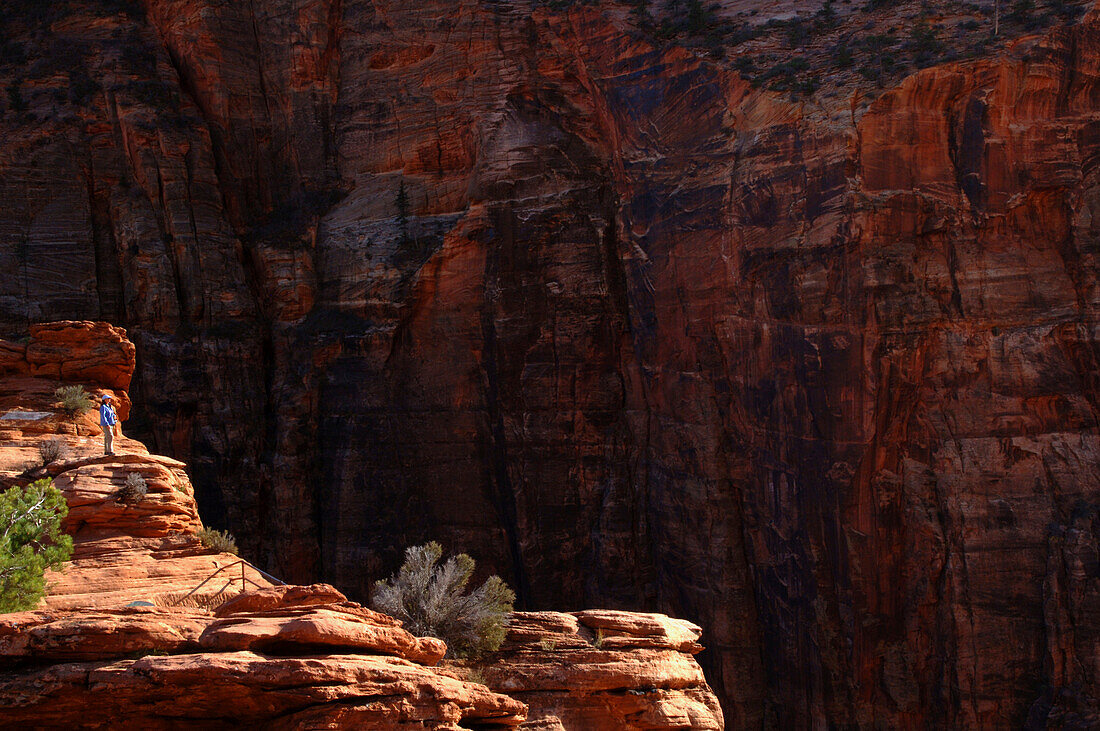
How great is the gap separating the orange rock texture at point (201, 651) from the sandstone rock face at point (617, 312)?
5528 millimetres

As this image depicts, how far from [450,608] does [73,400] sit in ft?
25.0

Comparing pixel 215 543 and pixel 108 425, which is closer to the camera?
pixel 215 543

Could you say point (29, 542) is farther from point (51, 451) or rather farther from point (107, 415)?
point (107, 415)

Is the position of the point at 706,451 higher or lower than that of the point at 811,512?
higher

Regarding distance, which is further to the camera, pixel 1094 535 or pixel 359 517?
pixel 359 517

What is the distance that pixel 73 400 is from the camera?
49.1ft

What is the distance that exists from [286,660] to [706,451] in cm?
1719

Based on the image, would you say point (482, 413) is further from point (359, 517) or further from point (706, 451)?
point (706, 451)

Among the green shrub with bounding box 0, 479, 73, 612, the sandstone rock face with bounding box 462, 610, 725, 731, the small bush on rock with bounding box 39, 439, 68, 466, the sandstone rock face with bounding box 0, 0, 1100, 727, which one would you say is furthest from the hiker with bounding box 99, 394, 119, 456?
the sandstone rock face with bounding box 462, 610, 725, 731

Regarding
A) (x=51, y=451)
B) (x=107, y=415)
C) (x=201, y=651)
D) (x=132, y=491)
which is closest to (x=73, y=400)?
(x=107, y=415)

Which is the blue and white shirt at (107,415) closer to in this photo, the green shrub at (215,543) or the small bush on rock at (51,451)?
the small bush on rock at (51,451)

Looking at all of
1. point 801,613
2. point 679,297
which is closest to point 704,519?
point 801,613

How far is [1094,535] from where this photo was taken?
19.7 metres

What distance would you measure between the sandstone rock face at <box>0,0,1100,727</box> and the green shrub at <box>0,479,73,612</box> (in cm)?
641
